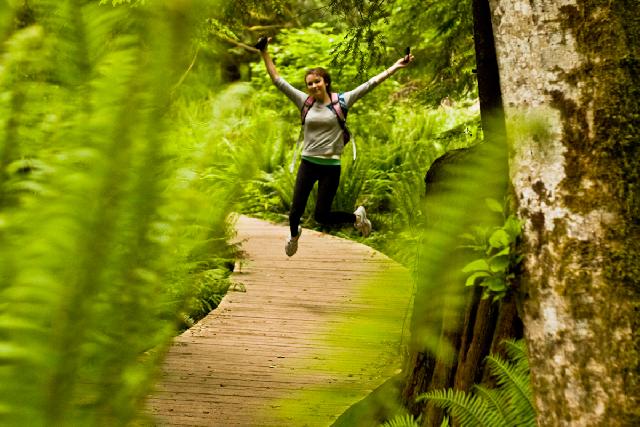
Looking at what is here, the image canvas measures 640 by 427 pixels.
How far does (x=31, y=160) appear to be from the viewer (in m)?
0.46


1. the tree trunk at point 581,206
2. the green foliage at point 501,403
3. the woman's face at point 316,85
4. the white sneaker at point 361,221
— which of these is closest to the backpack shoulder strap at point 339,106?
the woman's face at point 316,85

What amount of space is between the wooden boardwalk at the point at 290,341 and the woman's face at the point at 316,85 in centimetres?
163

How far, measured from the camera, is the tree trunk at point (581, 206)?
136cm

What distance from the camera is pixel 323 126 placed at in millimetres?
7438

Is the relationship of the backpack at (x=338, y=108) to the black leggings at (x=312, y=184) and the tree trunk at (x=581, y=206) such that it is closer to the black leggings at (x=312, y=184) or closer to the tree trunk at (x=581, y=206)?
the black leggings at (x=312, y=184)

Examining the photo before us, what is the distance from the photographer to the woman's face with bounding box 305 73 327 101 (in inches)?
290

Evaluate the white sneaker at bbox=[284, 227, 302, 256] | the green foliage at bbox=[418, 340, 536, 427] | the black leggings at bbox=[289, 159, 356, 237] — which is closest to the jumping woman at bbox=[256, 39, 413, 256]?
the black leggings at bbox=[289, 159, 356, 237]

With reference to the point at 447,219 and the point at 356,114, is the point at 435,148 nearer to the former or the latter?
the point at 356,114

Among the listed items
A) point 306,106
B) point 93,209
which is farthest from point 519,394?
point 306,106

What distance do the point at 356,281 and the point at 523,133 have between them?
20cm

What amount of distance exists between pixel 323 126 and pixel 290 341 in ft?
8.73

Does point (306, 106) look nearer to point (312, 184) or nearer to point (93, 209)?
point (312, 184)

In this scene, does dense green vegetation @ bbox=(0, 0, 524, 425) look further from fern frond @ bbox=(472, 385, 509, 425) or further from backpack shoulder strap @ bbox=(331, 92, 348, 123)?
backpack shoulder strap @ bbox=(331, 92, 348, 123)

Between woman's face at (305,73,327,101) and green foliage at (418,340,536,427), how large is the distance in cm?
506
